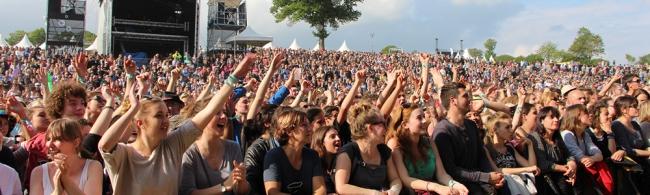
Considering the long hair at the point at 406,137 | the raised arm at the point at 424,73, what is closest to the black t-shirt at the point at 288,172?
the long hair at the point at 406,137

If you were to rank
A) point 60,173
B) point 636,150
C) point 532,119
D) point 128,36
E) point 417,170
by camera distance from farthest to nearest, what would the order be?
point 128,36, point 636,150, point 532,119, point 417,170, point 60,173

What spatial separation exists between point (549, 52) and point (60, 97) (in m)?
93.6

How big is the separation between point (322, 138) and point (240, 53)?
31475 millimetres

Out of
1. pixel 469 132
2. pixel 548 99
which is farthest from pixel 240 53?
pixel 469 132

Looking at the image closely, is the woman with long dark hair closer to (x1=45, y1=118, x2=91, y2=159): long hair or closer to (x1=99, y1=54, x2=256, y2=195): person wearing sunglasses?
(x1=99, y1=54, x2=256, y2=195): person wearing sunglasses

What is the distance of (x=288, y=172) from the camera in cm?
450

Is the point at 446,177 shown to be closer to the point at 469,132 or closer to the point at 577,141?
the point at 469,132

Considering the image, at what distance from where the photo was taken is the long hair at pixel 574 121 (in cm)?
682

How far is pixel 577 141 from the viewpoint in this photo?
22.4 feet

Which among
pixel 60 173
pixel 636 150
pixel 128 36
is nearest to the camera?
pixel 60 173

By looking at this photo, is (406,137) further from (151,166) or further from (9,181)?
(9,181)

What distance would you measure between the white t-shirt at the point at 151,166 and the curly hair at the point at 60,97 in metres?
1.17

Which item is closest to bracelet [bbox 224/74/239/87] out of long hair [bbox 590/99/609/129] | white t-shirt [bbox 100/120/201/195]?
white t-shirt [bbox 100/120/201/195]

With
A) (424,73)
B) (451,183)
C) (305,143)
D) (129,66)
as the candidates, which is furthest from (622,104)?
(129,66)
